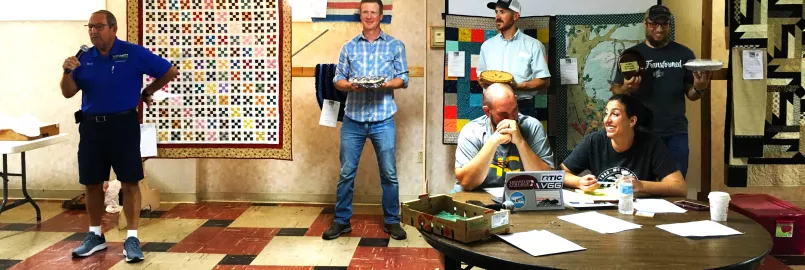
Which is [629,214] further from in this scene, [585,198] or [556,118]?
[556,118]

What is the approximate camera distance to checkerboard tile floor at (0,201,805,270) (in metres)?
3.75

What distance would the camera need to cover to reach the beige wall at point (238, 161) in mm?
5203

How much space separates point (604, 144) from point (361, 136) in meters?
1.83

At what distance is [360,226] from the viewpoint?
4.64 metres

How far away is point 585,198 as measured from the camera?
253 centimetres

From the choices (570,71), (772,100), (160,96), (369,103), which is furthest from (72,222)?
(772,100)

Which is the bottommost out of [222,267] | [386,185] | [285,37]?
[222,267]

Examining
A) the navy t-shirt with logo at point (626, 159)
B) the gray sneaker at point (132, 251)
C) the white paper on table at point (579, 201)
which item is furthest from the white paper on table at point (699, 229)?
the gray sneaker at point (132, 251)

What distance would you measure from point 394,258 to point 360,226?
2.69ft

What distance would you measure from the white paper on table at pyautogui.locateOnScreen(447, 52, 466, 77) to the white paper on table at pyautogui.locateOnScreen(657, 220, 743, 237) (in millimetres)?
2480

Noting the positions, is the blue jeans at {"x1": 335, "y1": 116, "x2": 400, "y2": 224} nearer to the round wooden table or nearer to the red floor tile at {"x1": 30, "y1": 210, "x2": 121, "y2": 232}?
the red floor tile at {"x1": 30, "y1": 210, "x2": 121, "y2": 232}

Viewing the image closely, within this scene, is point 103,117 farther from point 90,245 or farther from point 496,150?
point 496,150

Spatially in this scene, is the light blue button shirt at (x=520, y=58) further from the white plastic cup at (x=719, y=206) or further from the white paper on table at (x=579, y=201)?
the white plastic cup at (x=719, y=206)

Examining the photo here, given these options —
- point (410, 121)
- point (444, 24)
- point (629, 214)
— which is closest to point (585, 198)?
point (629, 214)
